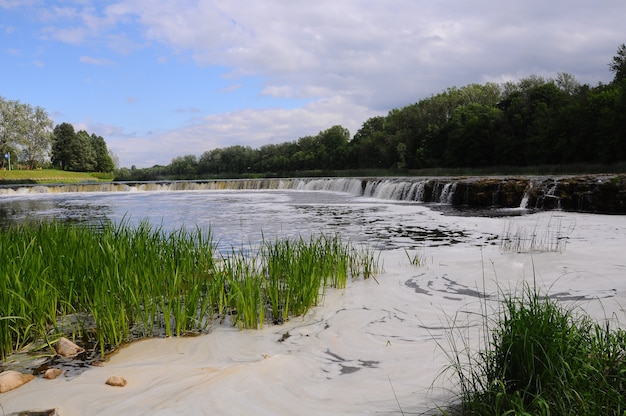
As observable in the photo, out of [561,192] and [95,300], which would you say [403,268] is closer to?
[95,300]

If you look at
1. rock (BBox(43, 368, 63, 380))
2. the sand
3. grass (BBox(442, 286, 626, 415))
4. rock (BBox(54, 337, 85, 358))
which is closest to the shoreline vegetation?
the sand

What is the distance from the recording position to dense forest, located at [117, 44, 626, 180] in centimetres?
4234

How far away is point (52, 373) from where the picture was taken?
11.8ft

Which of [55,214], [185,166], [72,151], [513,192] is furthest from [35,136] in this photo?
[513,192]

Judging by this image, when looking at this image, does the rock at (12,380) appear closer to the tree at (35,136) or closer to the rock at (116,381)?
the rock at (116,381)

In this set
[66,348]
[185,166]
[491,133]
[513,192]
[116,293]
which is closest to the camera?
[66,348]

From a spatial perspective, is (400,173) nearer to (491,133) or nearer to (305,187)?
(491,133)

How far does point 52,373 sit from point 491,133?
6211cm

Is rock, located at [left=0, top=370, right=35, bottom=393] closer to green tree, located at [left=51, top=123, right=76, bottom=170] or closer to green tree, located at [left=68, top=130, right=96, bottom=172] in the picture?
green tree, located at [left=68, top=130, right=96, bottom=172]

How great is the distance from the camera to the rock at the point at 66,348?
4012 millimetres

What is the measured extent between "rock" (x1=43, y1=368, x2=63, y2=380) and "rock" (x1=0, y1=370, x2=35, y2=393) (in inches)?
4.7

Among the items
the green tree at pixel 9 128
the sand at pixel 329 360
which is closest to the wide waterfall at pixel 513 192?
the sand at pixel 329 360

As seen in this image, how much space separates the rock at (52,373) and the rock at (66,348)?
0.34m

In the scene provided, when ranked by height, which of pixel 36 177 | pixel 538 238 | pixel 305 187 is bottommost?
pixel 538 238
